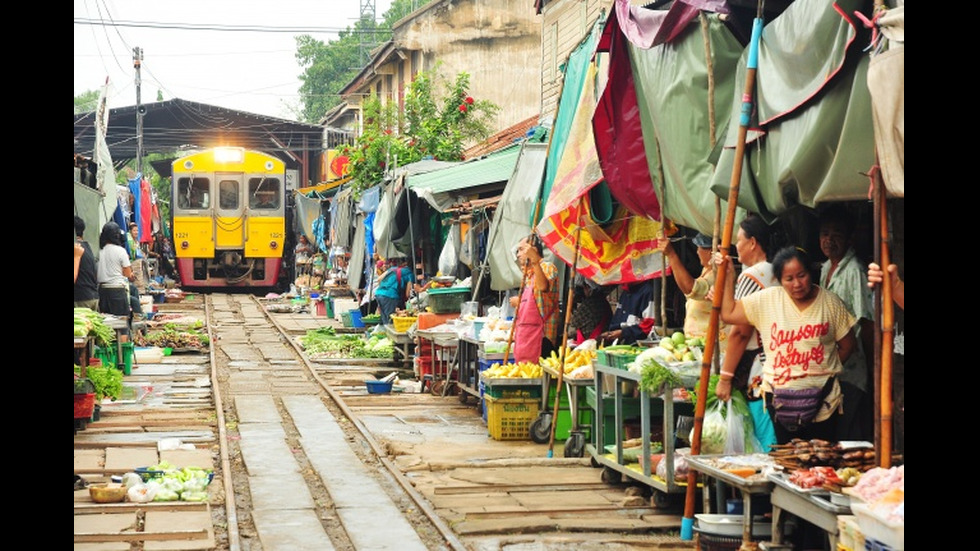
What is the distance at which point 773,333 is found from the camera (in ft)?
22.2

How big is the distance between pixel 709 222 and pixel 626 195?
5.26 ft

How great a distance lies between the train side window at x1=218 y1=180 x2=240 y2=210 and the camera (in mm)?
30367

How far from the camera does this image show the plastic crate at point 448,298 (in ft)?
50.8

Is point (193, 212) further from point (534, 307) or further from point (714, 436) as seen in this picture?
point (714, 436)

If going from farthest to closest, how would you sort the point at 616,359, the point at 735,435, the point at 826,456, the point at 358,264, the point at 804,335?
the point at 358,264, the point at 616,359, the point at 735,435, the point at 804,335, the point at 826,456

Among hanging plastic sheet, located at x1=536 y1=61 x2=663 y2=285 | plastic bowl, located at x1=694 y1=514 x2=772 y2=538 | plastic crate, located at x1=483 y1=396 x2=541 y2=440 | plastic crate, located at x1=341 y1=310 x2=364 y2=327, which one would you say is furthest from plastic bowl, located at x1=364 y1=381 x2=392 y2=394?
plastic bowl, located at x1=694 y1=514 x2=772 y2=538

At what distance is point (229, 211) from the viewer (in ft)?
99.6

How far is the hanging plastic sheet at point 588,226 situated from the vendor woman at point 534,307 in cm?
37

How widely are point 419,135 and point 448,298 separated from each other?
29.0 ft

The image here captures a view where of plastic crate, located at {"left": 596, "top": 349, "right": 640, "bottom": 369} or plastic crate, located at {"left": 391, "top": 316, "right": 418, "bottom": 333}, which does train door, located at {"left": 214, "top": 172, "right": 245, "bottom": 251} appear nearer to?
plastic crate, located at {"left": 391, "top": 316, "right": 418, "bottom": 333}

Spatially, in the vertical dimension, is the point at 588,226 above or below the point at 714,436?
above

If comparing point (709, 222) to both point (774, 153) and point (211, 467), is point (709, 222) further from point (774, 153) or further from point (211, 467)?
point (211, 467)

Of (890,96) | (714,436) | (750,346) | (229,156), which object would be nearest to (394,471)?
(714,436)

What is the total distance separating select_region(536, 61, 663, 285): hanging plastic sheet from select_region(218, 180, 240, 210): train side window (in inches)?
804
